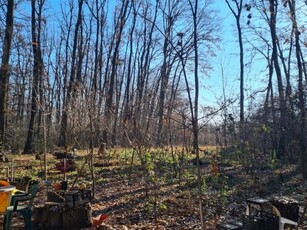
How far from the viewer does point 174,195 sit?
7.80 metres

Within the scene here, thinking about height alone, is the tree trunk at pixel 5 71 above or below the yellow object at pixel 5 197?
above

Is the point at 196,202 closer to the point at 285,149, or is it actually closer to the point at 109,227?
the point at 109,227

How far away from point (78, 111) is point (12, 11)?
8803 millimetres

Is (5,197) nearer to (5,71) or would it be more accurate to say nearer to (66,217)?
(66,217)

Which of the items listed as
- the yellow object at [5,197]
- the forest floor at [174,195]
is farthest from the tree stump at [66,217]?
the yellow object at [5,197]

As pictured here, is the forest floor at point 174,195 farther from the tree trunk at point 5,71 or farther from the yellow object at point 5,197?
the tree trunk at point 5,71

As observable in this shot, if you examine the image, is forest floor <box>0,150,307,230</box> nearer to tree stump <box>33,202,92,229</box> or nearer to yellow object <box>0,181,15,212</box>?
tree stump <box>33,202,92,229</box>

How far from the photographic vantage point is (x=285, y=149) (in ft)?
46.9

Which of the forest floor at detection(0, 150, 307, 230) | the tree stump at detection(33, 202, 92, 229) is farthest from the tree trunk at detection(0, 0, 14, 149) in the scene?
the tree stump at detection(33, 202, 92, 229)

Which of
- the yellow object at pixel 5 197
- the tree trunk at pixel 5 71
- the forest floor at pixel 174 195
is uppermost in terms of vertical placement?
the tree trunk at pixel 5 71

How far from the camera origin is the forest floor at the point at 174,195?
19.5 ft

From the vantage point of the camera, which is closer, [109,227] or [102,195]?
[109,227]

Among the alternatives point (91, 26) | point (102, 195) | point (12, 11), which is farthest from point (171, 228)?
point (91, 26)

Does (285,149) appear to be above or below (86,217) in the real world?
above
